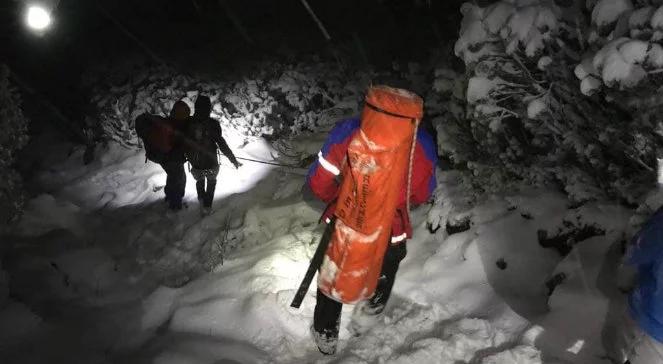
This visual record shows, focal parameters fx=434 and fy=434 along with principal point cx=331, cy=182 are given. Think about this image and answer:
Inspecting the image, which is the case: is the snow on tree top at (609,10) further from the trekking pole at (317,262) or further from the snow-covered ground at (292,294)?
the trekking pole at (317,262)

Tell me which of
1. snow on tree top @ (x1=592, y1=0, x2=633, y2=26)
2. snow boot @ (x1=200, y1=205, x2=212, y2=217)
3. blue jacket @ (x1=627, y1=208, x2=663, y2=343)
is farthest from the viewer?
snow boot @ (x1=200, y1=205, x2=212, y2=217)

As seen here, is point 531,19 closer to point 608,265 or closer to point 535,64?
point 535,64

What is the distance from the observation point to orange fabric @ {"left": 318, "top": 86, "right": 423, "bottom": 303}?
97.7 inches

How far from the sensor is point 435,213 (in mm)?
4410

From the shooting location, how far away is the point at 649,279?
6.14 feet

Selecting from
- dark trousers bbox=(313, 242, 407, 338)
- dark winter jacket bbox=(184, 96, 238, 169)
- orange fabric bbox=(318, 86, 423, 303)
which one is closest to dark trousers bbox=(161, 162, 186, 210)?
dark winter jacket bbox=(184, 96, 238, 169)

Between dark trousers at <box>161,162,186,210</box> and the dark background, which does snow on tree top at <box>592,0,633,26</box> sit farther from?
the dark background

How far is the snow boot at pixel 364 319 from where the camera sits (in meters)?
3.47

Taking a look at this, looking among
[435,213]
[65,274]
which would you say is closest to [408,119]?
[435,213]

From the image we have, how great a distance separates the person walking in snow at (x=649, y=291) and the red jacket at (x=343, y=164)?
1.29 metres

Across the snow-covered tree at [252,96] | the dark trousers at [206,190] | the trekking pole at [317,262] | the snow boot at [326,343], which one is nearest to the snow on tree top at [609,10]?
the trekking pole at [317,262]

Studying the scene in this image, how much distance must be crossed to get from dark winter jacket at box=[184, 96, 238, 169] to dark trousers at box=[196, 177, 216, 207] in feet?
1.00

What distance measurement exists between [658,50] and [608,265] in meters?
1.48

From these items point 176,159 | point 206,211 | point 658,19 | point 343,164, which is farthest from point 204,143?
point 658,19
